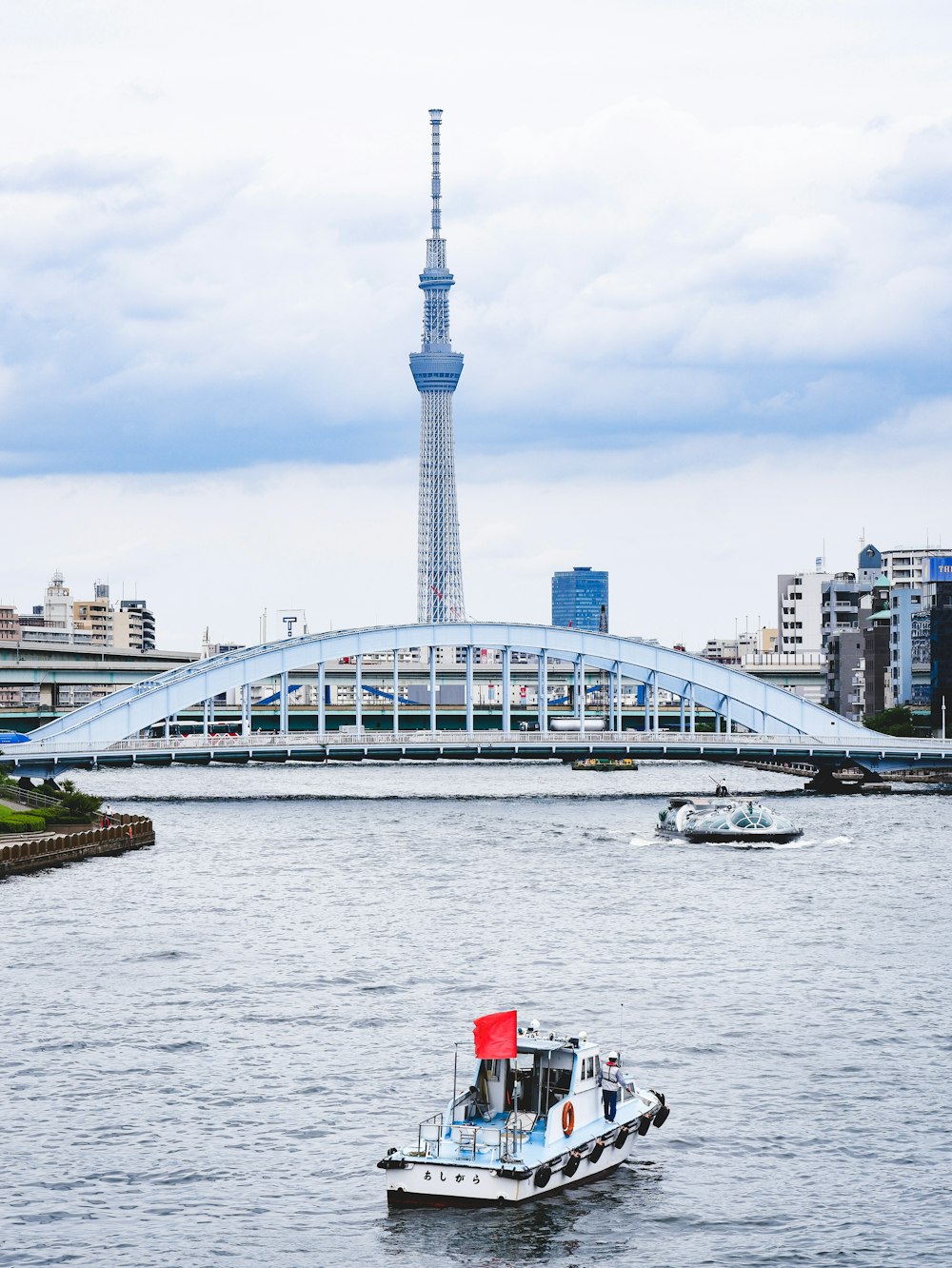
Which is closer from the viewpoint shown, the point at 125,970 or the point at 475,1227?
the point at 475,1227

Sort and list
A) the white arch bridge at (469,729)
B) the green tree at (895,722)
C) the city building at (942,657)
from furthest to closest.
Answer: the green tree at (895,722)
the city building at (942,657)
the white arch bridge at (469,729)

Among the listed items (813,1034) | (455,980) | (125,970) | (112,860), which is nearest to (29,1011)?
(125,970)

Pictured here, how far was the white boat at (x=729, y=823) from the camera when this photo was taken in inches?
4424

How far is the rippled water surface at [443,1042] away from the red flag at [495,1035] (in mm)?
2897

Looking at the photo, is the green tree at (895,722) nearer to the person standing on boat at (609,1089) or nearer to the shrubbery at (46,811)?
the shrubbery at (46,811)

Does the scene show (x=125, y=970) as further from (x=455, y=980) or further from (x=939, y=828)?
(x=939, y=828)

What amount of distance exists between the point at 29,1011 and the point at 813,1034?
69.3 feet

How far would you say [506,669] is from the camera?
16450 centimetres

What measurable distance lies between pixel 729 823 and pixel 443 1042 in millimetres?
63527

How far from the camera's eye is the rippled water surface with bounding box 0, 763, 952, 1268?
123 ft

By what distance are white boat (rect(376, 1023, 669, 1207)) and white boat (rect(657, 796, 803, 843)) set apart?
234 ft

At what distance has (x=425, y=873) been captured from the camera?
9450 centimetres

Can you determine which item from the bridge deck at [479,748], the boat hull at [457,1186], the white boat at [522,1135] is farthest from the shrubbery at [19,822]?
the boat hull at [457,1186]

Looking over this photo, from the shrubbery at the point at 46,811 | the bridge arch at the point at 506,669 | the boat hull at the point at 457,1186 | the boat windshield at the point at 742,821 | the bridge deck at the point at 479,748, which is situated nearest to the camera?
the boat hull at the point at 457,1186
